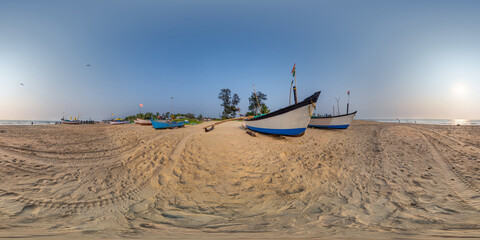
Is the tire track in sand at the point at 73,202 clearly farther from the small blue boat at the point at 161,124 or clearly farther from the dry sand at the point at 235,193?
the small blue boat at the point at 161,124

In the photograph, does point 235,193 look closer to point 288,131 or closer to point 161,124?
point 288,131

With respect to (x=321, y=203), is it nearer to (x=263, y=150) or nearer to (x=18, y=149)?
(x=263, y=150)

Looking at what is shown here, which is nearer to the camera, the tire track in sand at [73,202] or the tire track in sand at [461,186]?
the tire track in sand at [73,202]

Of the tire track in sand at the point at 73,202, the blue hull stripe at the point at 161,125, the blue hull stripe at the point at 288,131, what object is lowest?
the tire track in sand at the point at 73,202

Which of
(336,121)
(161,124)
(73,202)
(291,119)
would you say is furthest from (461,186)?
(161,124)

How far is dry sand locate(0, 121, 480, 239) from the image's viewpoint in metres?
3.01

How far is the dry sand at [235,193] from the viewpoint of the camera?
301 centimetres

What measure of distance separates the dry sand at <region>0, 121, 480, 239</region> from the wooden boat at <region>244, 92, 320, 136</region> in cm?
248

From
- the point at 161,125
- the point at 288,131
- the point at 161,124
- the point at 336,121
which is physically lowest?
the point at 288,131

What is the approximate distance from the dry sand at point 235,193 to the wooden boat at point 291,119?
2.48m

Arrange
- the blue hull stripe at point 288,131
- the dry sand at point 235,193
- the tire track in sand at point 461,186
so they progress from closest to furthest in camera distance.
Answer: the dry sand at point 235,193 < the tire track in sand at point 461,186 < the blue hull stripe at point 288,131

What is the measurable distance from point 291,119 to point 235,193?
7.55 m

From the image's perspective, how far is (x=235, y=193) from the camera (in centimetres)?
529

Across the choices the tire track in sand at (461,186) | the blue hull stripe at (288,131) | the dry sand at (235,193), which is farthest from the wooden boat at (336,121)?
the tire track in sand at (461,186)
